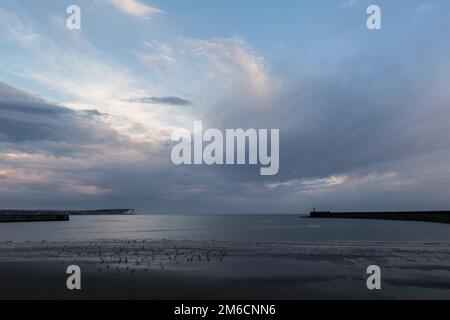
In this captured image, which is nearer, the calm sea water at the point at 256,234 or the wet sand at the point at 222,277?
the wet sand at the point at 222,277

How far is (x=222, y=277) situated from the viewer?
949 inches

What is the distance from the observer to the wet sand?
63.9 ft

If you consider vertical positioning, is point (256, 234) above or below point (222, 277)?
below

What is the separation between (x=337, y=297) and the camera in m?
19.0

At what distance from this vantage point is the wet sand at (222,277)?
766 inches

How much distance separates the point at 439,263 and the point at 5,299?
30211 mm

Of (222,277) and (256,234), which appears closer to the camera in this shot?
(222,277)

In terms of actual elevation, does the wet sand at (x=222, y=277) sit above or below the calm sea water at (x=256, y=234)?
above

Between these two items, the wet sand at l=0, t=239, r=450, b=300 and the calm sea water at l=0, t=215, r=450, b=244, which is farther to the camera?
the calm sea water at l=0, t=215, r=450, b=244
